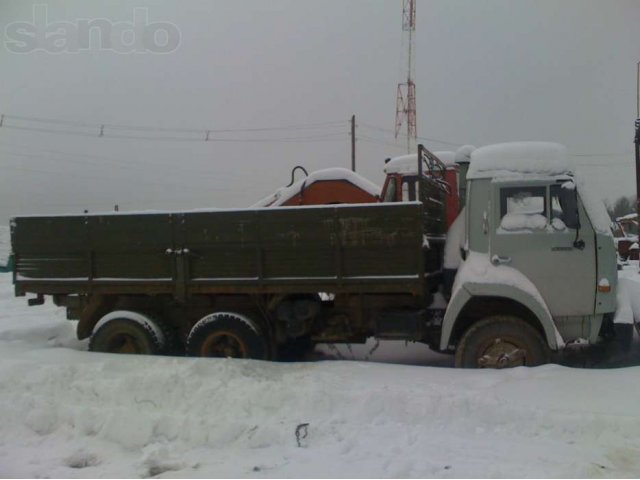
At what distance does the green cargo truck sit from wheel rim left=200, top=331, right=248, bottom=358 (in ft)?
0.05

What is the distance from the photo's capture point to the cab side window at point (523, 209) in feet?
19.9

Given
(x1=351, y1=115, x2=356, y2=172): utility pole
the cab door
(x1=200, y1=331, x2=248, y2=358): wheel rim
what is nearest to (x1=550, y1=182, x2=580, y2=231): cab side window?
the cab door

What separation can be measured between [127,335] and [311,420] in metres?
3.28

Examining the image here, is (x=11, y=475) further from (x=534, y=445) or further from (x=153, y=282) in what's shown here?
(x=534, y=445)

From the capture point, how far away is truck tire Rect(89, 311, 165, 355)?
692cm

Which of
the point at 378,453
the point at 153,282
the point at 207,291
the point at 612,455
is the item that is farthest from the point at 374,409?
the point at 153,282

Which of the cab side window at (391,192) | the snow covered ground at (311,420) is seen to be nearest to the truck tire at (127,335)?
the snow covered ground at (311,420)

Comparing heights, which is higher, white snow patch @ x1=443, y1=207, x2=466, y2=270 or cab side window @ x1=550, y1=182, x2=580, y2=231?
cab side window @ x1=550, y1=182, x2=580, y2=231

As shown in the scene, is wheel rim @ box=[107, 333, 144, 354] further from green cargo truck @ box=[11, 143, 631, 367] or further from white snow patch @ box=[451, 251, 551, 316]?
white snow patch @ box=[451, 251, 551, 316]

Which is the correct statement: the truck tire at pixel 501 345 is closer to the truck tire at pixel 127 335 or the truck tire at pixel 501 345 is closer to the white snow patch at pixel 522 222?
the white snow patch at pixel 522 222

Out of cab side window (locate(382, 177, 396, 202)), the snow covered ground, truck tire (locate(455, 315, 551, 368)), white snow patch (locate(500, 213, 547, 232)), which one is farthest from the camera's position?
cab side window (locate(382, 177, 396, 202))

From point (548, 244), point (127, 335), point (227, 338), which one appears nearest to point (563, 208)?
point (548, 244)

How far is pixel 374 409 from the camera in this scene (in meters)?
4.86

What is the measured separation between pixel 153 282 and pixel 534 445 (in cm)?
461
